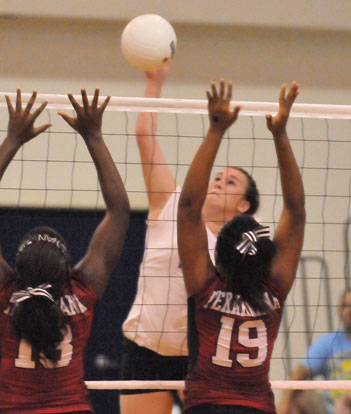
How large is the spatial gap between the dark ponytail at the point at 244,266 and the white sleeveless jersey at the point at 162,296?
0.89m

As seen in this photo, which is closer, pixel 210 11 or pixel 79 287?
pixel 79 287

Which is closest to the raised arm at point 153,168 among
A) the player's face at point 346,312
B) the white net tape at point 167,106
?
the white net tape at point 167,106

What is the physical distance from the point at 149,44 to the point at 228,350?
1.78 metres

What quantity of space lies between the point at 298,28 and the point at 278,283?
15.5ft

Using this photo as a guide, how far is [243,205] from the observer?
4711 millimetres

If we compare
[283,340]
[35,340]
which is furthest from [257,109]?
[283,340]

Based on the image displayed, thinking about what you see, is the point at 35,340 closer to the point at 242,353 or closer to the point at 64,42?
the point at 242,353

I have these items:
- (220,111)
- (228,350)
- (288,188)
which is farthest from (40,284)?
(288,188)

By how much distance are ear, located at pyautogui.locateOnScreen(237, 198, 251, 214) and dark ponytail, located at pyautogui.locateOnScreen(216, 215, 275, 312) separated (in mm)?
1098

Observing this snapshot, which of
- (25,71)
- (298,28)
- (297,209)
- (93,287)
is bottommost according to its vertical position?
(93,287)

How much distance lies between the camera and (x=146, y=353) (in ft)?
14.5

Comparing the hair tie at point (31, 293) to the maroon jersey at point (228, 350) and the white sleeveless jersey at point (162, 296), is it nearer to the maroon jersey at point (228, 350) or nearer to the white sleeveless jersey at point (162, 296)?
the maroon jersey at point (228, 350)

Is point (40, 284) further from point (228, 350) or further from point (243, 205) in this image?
point (243, 205)

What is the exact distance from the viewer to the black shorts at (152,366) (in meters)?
4.43
